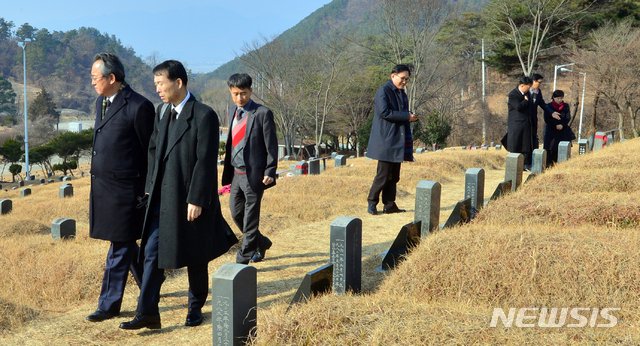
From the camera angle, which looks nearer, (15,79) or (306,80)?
(306,80)

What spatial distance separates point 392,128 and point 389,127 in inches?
1.9

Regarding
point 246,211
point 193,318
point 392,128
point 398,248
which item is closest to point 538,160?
point 392,128

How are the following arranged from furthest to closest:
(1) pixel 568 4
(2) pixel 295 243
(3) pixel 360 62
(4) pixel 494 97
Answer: (4) pixel 494 97 < (3) pixel 360 62 < (1) pixel 568 4 < (2) pixel 295 243

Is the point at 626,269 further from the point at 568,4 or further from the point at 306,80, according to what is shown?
the point at 306,80

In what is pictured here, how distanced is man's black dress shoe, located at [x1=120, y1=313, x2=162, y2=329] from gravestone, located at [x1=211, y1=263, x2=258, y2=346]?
31.1 inches

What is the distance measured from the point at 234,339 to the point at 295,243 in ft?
10.3

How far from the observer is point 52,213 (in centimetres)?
880

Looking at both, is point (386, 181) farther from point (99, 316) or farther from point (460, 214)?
point (99, 316)

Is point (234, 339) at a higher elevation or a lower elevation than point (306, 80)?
lower

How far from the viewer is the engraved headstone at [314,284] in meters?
3.41

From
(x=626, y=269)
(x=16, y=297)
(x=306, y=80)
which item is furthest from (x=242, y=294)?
(x=306, y=80)

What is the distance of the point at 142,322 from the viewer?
10.6 feet

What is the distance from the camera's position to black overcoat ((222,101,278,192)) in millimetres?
4543

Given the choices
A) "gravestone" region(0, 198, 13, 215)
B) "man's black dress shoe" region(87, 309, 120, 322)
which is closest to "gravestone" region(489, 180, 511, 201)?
"man's black dress shoe" region(87, 309, 120, 322)
